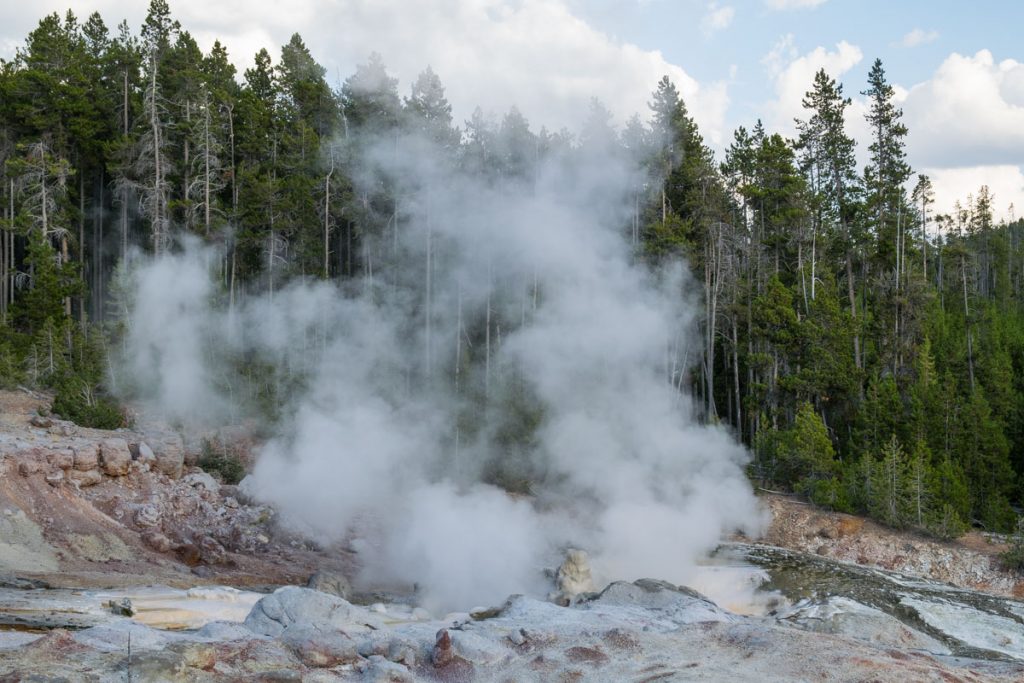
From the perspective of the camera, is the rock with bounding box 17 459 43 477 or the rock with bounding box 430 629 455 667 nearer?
the rock with bounding box 430 629 455 667

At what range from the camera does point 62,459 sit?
16.4 metres

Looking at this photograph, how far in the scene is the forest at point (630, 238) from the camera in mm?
22406

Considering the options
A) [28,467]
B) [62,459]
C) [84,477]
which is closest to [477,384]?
[84,477]

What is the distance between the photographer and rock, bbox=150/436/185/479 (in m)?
19.0

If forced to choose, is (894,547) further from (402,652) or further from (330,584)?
(402,652)

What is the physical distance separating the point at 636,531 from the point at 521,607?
657 cm

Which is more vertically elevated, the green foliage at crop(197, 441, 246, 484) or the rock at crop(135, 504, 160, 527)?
the green foliage at crop(197, 441, 246, 484)

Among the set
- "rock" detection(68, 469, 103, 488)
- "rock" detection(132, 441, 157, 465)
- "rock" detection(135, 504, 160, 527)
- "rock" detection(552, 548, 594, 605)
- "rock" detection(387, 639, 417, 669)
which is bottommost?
"rock" detection(552, 548, 594, 605)

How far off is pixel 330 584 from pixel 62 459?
6.41 metres

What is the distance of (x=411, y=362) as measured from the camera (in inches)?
955

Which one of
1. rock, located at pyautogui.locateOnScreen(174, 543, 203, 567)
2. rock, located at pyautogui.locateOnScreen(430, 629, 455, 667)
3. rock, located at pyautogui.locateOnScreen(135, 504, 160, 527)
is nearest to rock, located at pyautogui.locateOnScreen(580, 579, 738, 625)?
rock, located at pyautogui.locateOnScreen(430, 629, 455, 667)

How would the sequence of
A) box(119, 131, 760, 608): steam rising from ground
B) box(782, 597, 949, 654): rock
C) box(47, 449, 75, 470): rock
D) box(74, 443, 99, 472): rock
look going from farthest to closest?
1. box(119, 131, 760, 608): steam rising from ground
2. box(74, 443, 99, 472): rock
3. box(47, 449, 75, 470): rock
4. box(782, 597, 949, 654): rock

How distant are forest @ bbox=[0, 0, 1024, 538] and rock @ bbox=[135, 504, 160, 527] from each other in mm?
5481

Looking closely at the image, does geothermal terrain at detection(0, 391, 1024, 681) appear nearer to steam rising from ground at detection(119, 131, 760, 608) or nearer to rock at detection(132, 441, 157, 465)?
rock at detection(132, 441, 157, 465)
